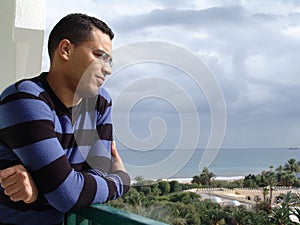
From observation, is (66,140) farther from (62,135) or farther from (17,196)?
(17,196)

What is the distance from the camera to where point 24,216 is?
2.75 feet

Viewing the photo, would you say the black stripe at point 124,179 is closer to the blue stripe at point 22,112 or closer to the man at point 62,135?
the man at point 62,135

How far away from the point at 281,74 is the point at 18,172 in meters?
8.08

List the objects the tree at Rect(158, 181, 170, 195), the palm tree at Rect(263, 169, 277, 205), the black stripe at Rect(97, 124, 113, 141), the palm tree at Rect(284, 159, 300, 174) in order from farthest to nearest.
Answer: the palm tree at Rect(284, 159, 300, 174), the palm tree at Rect(263, 169, 277, 205), the tree at Rect(158, 181, 170, 195), the black stripe at Rect(97, 124, 113, 141)

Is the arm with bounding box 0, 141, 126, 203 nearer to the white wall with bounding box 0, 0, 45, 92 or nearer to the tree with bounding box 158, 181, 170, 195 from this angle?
the tree with bounding box 158, 181, 170, 195

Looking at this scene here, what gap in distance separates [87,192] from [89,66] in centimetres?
24

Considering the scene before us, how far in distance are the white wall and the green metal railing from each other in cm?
101

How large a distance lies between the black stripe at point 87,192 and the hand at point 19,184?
0.08 m

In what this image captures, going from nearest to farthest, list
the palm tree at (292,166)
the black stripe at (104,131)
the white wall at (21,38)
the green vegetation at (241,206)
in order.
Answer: the black stripe at (104,131)
the white wall at (21,38)
the green vegetation at (241,206)
the palm tree at (292,166)

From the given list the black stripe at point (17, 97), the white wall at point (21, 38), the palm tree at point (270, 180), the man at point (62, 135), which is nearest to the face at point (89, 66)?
the man at point (62, 135)

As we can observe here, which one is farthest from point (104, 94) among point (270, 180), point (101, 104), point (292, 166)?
point (292, 166)

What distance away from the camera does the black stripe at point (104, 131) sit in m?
0.94

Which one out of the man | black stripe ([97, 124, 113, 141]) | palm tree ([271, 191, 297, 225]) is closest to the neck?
the man

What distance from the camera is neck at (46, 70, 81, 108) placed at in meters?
0.86
